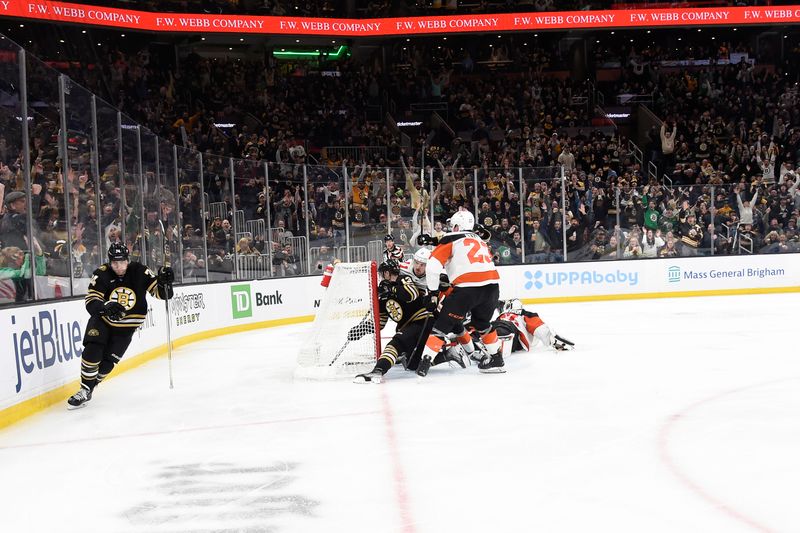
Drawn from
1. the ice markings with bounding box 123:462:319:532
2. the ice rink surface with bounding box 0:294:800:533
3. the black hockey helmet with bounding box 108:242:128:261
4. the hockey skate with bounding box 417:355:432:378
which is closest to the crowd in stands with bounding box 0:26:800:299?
the black hockey helmet with bounding box 108:242:128:261

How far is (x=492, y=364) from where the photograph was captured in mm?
7816

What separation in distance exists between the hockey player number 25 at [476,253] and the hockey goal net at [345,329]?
0.85 m

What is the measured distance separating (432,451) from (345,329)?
3.17m

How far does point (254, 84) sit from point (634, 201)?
11597 millimetres

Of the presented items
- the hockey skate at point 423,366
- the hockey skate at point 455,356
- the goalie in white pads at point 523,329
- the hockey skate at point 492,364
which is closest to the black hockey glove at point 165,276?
the hockey skate at point 423,366

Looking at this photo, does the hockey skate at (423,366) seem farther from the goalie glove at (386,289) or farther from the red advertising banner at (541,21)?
the red advertising banner at (541,21)

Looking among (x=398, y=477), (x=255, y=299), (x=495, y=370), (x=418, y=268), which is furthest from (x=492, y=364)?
(x=255, y=299)

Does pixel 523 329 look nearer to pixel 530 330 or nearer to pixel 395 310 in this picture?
pixel 530 330

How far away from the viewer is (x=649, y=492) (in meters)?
3.95

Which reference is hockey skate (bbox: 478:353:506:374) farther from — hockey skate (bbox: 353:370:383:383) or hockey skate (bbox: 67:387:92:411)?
hockey skate (bbox: 67:387:92:411)

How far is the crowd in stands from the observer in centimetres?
946

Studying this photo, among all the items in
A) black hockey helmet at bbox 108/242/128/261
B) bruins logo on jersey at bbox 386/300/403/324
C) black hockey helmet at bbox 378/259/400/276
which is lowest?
bruins logo on jersey at bbox 386/300/403/324

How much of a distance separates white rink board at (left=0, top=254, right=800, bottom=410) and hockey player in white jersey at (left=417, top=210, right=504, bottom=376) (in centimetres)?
299

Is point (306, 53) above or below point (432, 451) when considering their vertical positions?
above
